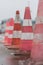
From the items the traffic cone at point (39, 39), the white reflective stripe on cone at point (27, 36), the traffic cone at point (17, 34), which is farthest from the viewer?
the traffic cone at point (17, 34)

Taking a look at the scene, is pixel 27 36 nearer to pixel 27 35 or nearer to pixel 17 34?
pixel 27 35

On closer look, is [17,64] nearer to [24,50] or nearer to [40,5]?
[40,5]

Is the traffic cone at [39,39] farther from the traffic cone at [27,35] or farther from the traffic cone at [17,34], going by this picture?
the traffic cone at [17,34]

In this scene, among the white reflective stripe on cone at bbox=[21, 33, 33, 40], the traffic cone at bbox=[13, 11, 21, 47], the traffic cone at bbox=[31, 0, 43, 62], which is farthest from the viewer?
the traffic cone at bbox=[13, 11, 21, 47]

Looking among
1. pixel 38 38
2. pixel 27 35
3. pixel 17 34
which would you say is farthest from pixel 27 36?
pixel 38 38

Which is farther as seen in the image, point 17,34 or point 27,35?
point 17,34

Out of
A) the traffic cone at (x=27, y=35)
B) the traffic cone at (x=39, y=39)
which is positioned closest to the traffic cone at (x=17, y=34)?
the traffic cone at (x=27, y=35)

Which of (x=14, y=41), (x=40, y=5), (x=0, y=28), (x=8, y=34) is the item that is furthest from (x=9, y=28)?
(x=0, y=28)

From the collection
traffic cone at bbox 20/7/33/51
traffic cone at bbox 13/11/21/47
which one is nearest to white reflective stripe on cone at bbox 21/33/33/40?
traffic cone at bbox 20/7/33/51

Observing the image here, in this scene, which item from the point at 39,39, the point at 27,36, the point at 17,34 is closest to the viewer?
the point at 39,39

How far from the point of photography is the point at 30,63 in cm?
596

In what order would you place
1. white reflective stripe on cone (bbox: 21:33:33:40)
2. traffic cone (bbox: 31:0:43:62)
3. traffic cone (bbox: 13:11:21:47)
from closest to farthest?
traffic cone (bbox: 31:0:43:62) < white reflective stripe on cone (bbox: 21:33:33:40) < traffic cone (bbox: 13:11:21:47)

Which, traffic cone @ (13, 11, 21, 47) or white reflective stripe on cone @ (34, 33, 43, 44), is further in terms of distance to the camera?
traffic cone @ (13, 11, 21, 47)

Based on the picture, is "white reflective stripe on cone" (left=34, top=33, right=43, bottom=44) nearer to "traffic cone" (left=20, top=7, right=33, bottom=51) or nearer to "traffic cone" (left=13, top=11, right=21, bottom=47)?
"traffic cone" (left=20, top=7, right=33, bottom=51)
